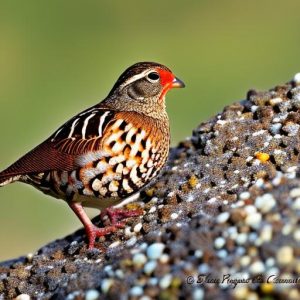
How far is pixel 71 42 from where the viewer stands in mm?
28609

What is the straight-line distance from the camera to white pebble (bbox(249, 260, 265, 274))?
5579 millimetres

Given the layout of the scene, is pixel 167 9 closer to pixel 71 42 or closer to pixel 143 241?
pixel 71 42

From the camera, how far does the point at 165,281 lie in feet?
19.1

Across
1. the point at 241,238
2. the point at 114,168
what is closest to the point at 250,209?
the point at 241,238

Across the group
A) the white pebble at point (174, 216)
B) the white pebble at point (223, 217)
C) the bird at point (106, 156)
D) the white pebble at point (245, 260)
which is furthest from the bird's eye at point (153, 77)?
the white pebble at point (245, 260)

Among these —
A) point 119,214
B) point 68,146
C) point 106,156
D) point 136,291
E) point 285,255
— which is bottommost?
point 285,255

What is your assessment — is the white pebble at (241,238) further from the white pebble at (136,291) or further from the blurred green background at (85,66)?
the blurred green background at (85,66)

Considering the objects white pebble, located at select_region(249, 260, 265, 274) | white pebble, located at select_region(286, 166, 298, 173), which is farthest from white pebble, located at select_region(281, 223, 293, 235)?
white pebble, located at select_region(286, 166, 298, 173)

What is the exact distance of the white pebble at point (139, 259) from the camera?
6.13m

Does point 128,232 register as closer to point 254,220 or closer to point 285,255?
point 254,220

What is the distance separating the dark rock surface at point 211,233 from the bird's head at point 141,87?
704 mm

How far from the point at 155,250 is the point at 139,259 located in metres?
0.14

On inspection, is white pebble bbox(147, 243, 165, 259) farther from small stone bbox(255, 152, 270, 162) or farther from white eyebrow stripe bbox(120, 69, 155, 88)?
white eyebrow stripe bbox(120, 69, 155, 88)

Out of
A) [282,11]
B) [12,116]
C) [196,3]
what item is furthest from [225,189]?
[196,3]
